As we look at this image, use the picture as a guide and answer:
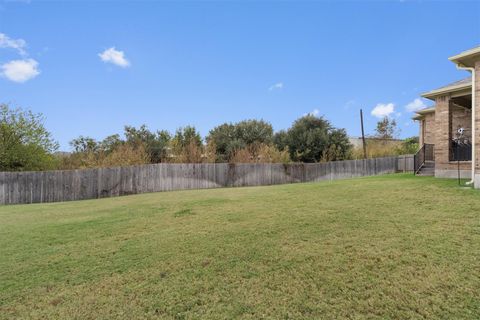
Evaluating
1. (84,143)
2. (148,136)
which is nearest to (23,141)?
(84,143)

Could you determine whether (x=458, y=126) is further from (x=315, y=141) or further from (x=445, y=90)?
(x=315, y=141)

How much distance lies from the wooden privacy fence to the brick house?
329 inches

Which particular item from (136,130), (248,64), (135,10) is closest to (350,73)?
(248,64)

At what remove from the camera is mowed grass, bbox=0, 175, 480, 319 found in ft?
8.43

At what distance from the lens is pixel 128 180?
539 inches

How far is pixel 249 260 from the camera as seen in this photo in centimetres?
352

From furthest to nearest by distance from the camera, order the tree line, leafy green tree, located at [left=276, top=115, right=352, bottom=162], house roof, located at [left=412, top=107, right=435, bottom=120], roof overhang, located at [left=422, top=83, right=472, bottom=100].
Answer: leafy green tree, located at [left=276, top=115, right=352, bottom=162] → the tree line → house roof, located at [left=412, top=107, right=435, bottom=120] → roof overhang, located at [left=422, top=83, right=472, bottom=100]

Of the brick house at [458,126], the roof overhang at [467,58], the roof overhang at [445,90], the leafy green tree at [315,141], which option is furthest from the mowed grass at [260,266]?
the leafy green tree at [315,141]

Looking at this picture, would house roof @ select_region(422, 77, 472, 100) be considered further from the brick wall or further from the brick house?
the brick wall

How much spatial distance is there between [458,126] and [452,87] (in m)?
3.36

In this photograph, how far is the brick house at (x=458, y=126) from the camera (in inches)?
290

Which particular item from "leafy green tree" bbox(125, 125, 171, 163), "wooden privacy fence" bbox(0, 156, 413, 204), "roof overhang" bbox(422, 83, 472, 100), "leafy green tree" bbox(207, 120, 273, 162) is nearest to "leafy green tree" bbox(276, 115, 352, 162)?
"leafy green tree" bbox(207, 120, 273, 162)

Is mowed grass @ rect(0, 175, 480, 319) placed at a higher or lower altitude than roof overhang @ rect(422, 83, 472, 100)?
lower

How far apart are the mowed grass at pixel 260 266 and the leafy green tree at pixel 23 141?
39.9 feet
